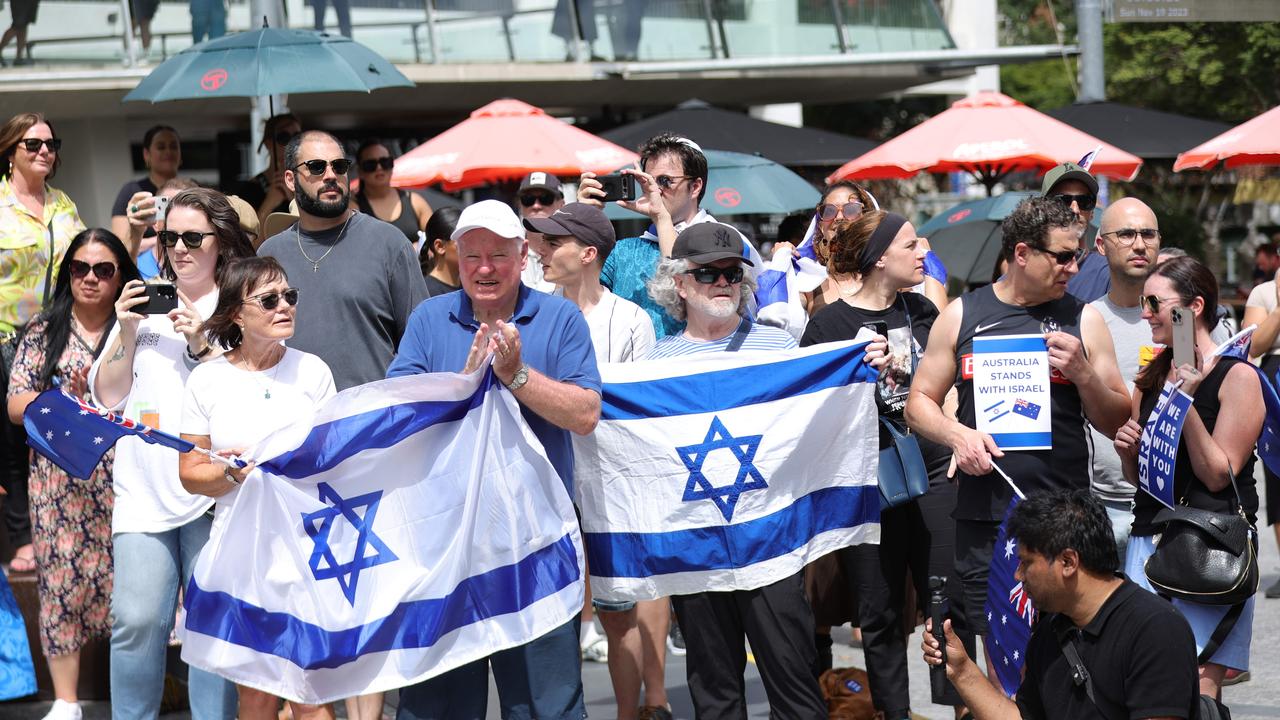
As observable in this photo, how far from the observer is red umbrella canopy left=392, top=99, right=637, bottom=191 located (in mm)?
11516

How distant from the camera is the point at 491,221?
5098 mm

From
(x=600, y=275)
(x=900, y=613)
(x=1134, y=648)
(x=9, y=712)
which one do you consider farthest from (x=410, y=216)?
(x=1134, y=648)

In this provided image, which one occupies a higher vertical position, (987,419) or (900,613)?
(987,419)

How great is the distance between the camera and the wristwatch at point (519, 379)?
4922 millimetres

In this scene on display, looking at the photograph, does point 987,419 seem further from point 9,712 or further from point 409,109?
point 409,109

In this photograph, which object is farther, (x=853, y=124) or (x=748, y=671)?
(x=853, y=124)

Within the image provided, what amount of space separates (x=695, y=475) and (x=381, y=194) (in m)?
4.47

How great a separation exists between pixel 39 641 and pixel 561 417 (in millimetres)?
3494

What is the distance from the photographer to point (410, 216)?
981 centimetres

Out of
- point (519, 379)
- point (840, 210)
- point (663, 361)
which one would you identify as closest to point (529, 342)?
point (519, 379)

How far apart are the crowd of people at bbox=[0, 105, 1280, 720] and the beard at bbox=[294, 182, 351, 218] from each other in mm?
13

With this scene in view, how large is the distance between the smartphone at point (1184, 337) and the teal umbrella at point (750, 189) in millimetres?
5651

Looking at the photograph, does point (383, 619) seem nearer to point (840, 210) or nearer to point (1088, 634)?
point (1088, 634)

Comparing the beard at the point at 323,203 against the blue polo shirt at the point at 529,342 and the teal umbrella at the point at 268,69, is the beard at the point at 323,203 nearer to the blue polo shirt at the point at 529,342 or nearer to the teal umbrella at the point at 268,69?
the blue polo shirt at the point at 529,342
